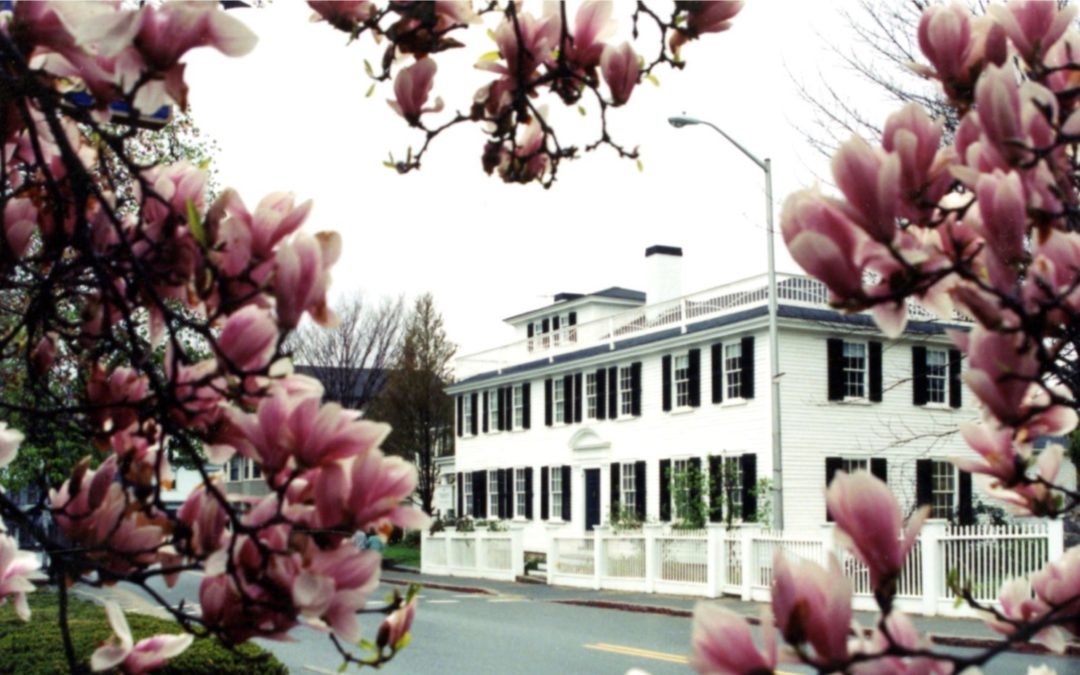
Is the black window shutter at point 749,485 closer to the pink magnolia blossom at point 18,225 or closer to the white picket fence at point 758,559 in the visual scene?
the white picket fence at point 758,559

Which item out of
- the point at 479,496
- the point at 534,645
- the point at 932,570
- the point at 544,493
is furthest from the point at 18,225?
the point at 479,496

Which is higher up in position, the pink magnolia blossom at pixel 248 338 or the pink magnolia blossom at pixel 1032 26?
the pink magnolia blossom at pixel 1032 26

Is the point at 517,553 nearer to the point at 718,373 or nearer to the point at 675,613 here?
the point at 718,373

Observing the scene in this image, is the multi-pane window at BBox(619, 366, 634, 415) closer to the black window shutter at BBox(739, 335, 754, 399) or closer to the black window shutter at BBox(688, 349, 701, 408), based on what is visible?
the black window shutter at BBox(688, 349, 701, 408)

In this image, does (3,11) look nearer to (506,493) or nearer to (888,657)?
(888,657)

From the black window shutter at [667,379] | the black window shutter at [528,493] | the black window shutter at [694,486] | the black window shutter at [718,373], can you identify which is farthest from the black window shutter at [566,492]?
the black window shutter at [694,486]

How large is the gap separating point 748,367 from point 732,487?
9.91 feet

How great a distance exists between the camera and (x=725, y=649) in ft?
3.96

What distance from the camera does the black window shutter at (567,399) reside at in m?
38.2

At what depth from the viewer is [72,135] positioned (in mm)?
2219

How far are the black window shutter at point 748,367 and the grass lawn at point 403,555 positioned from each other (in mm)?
12112

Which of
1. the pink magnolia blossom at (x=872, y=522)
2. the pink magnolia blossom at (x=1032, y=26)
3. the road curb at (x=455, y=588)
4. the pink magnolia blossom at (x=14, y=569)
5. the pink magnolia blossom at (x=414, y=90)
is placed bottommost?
the road curb at (x=455, y=588)

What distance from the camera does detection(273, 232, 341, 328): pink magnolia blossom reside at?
1652 millimetres

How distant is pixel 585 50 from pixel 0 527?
1.45m
